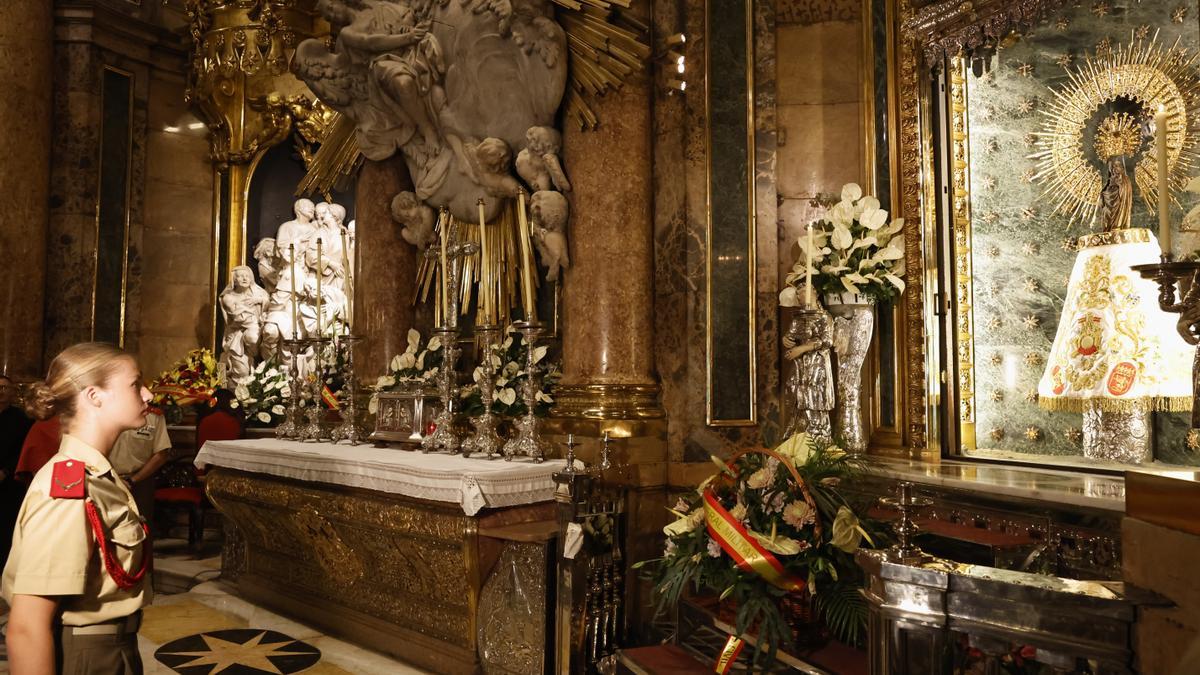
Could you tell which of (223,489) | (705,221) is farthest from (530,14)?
(223,489)

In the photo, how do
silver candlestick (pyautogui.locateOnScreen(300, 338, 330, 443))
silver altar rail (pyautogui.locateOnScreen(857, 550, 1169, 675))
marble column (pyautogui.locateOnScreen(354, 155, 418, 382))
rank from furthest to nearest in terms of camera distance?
marble column (pyautogui.locateOnScreen(354, 155, 418, 382)) → silver candlestick (pyautogui.locateOnScreen(300, 338, 330, 443)) → silver altar rail (pyautogui.locateOnScreen(857, 550, 1169, 675))

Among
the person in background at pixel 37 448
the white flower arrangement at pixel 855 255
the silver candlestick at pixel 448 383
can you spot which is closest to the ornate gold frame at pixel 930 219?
the white flower arrangement at pixel 855 255

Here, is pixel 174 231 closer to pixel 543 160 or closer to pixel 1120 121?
pixel 543 160

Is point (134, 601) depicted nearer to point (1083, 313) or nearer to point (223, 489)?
point (223, 489)

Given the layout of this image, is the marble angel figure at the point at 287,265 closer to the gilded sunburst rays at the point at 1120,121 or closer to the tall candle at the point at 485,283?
the tall candle at the point at 485,283

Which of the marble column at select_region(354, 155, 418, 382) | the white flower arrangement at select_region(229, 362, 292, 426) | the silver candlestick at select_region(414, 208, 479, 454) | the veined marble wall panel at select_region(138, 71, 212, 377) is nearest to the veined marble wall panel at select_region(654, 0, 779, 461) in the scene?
the silver candlestick at select_region(414, 208, 479, 454)

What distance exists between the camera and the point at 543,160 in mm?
5340

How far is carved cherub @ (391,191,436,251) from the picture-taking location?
20.9ft

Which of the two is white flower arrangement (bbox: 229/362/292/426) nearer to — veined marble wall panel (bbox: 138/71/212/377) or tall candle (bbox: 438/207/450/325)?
tall candle (bbox: 438/207/450/325)

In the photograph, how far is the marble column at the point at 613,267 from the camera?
5027 millimetres

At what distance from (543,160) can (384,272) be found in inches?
76.6

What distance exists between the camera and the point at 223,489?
6137mm

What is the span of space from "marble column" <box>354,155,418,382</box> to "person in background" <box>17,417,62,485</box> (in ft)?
7.12

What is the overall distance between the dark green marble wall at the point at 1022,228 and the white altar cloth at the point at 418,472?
8.89 ft
